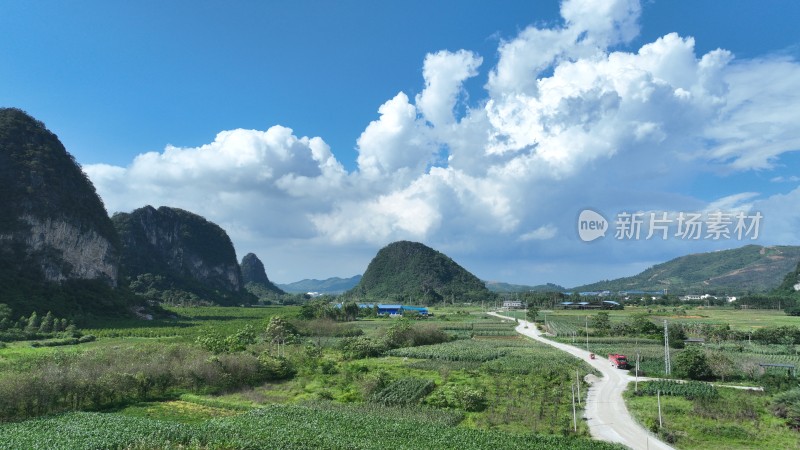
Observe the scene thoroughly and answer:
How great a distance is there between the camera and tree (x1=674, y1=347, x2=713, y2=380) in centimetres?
3603

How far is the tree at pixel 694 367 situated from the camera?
3603 cm

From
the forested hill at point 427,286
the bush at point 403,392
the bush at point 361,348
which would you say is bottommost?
the bush at point 403,392

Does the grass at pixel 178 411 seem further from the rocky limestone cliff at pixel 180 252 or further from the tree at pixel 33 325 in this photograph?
the rocky limestone cliff at pixel 180 252

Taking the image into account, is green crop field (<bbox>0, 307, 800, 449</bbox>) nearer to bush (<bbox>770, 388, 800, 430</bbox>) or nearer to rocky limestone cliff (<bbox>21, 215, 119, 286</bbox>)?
bush (<bbox>770, 388, 800, 430</bbox>)

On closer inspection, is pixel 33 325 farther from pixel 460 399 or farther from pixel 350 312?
pixel 460 399

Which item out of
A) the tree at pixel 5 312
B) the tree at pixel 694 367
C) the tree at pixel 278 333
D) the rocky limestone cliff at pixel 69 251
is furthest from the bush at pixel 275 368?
the rocky limestone cliff at pixel 69 251

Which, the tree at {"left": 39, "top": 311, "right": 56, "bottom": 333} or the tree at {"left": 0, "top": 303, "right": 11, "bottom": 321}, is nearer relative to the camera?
the tree at {"left": 39, "top": 311, "right": 56, "bottom": 333}

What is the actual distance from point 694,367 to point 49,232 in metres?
106

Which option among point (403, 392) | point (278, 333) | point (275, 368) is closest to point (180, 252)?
point (278, 333)

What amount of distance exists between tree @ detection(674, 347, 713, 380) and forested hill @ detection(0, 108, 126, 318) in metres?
82.9

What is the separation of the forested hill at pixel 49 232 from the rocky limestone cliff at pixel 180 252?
3944 cm

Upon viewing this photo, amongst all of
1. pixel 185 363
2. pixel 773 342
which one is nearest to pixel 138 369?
pixel 185 363

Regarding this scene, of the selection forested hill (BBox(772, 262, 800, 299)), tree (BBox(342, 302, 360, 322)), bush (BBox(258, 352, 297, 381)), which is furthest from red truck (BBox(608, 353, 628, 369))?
forested hill (BBox(772, 262, 800, 299))

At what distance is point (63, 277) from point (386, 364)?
76.9 m
